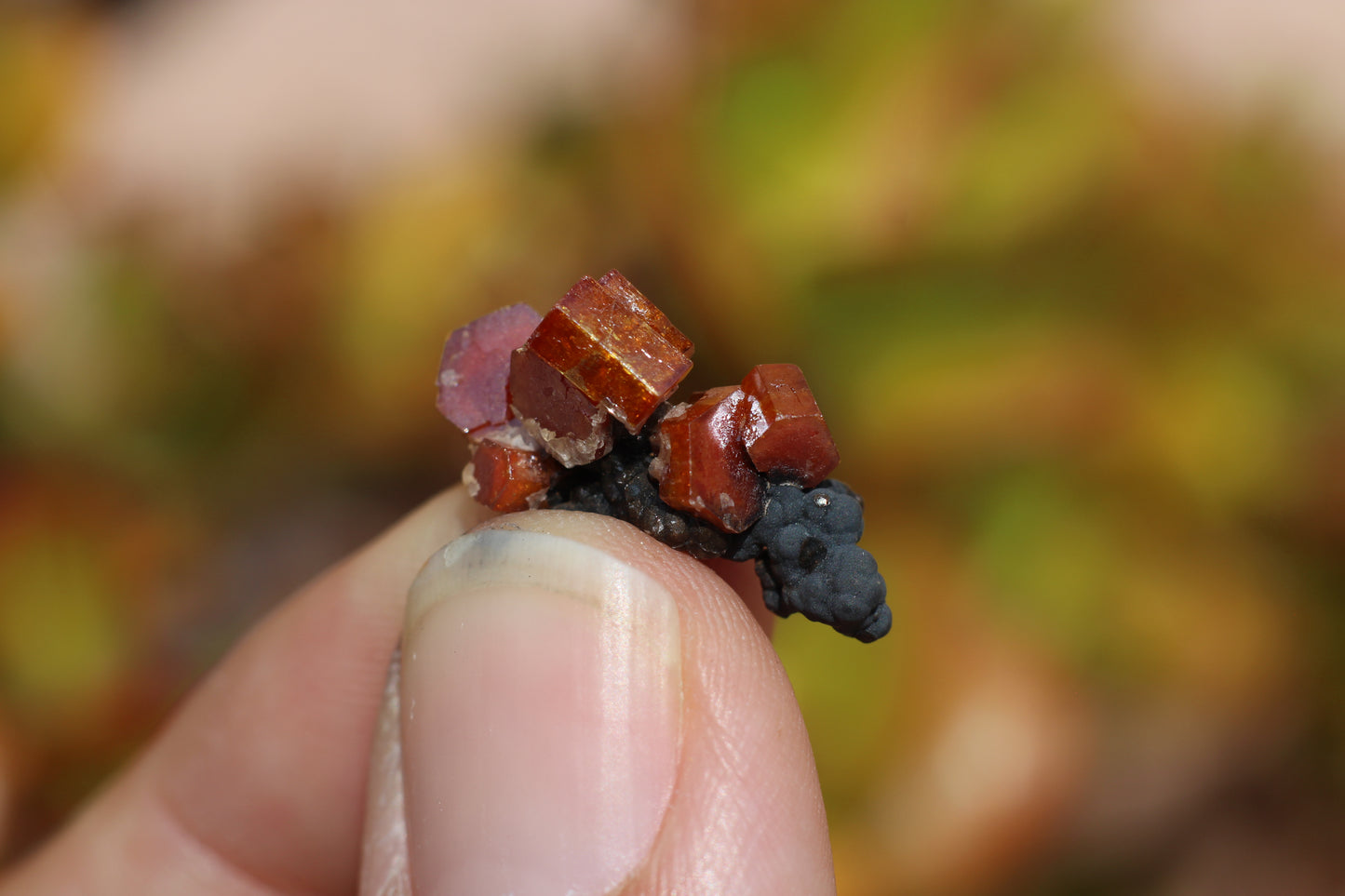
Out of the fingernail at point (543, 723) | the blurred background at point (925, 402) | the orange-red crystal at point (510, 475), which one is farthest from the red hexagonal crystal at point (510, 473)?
the blurred background at point (925, 402)

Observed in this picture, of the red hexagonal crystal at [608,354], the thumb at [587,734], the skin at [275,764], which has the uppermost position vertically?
the red hexagonal crystal at [608,354]

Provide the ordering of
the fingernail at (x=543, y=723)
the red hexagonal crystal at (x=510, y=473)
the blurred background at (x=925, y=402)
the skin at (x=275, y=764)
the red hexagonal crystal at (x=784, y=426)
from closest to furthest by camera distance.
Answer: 1. the fingernail at (x=543, y=723)
2. the red hexagonal crystal at (x=784, y=426)
3. the red hexagonal crystal at (x=510, y=473)
4. the skin at (x=275, y=764)
5. the blurred background at (x=925, y=402)

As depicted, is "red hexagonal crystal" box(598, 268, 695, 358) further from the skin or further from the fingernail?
the skin

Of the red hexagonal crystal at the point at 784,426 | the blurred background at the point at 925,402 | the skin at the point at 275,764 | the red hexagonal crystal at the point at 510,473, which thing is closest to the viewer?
the red hexagonal crystal at the point at 784,426

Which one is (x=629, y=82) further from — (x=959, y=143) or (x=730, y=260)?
(x=959, y=143)

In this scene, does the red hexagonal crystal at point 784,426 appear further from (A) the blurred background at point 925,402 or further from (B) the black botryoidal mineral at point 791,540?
(A) the blurred background at point 925,402

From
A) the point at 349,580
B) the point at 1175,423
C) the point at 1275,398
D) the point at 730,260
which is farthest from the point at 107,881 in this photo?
the point at 1275,398

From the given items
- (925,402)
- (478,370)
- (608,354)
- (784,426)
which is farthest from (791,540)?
(925,402)

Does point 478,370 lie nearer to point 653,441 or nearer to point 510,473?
point 510,473
